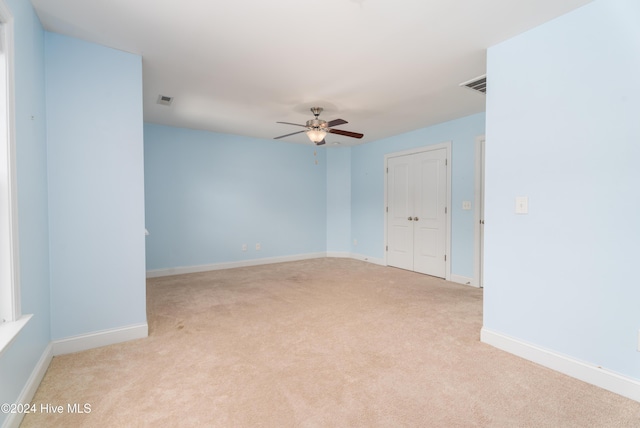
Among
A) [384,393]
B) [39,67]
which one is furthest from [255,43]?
[384,393]

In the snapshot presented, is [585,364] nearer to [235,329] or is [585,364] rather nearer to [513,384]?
[513,384]

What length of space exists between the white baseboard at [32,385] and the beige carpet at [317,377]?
0.16ft

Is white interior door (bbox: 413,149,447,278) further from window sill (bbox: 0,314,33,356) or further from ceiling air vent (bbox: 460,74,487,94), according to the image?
window sill (bbox: 0,314,33,356)

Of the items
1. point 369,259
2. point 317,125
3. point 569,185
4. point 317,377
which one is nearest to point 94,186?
point 317,377

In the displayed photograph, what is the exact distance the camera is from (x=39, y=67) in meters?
2.20

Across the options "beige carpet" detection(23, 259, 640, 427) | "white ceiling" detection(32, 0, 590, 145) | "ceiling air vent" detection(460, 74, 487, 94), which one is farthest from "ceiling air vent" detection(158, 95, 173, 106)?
"ceiling air vent" detection(460, 74, 487, 94)

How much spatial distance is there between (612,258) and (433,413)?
4.82 feet

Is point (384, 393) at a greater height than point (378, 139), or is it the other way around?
point (378, 139)

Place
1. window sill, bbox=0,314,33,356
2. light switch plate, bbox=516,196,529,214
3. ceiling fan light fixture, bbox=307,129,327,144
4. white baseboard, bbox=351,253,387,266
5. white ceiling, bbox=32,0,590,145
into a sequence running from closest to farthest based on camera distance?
window sill, bbox=0,314,33,356
white ceiling, bbox=32,0,590,145
light switch plate, bbox=516,196,529,214
ceiling fan light fixture, bbox=307,129,327,144
white baseboard, bbox=351,253,387,266

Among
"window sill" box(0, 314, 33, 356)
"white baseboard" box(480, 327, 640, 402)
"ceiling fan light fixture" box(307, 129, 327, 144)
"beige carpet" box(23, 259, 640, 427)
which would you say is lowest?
"beige carpet" box(23, 259, 640, 427)

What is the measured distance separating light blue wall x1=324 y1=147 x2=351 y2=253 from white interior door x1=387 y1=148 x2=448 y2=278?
3.73 feet

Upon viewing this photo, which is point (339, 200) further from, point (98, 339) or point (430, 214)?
point (98, 339)

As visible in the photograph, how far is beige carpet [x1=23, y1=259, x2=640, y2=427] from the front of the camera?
5.50 feet

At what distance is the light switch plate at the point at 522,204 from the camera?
232cm
